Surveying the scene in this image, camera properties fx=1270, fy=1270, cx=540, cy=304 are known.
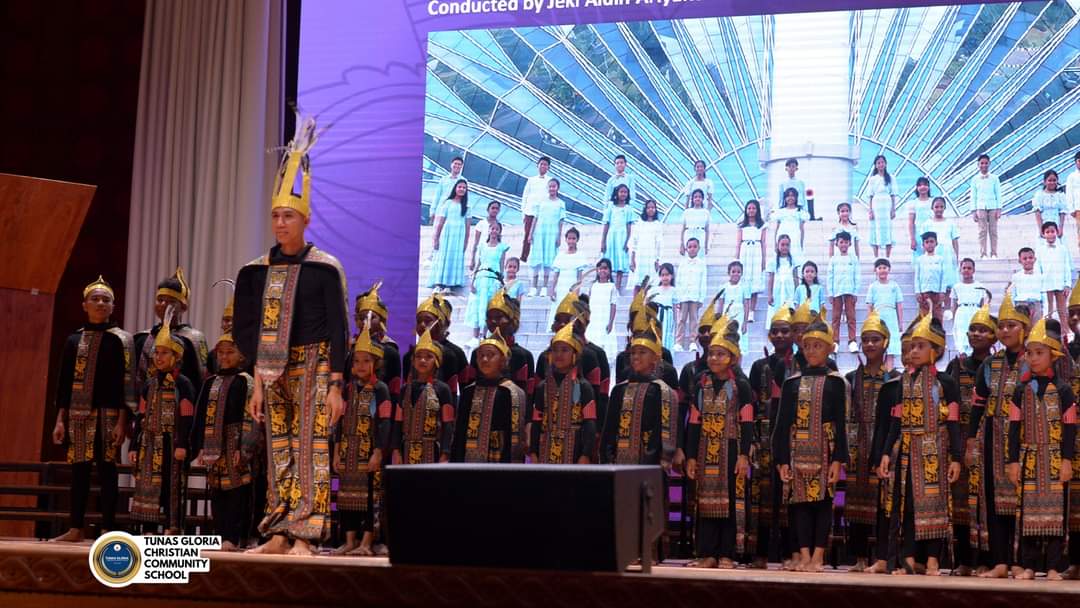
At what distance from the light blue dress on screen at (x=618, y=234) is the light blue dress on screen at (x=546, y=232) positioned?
38cm

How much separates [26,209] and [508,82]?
12.6ft

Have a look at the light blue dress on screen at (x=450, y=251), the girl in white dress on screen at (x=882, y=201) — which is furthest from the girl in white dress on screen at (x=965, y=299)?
the light blue dress on screen at (x=450, y=251)

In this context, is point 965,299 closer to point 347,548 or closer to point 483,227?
point 483,227

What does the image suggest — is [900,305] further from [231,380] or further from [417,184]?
[231,380]

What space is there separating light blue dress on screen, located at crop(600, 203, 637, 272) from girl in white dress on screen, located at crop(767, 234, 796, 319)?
1.10 meters

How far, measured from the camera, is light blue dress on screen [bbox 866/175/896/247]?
9367 mm

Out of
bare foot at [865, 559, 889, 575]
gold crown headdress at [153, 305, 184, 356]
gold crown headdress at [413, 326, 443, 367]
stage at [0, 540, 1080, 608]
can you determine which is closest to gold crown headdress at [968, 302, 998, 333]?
bare foot at [865, 559, 889, 575]

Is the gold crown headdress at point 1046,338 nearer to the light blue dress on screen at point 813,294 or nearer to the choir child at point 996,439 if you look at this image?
the choir child at point 996,439

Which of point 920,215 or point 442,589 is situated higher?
point 920,215

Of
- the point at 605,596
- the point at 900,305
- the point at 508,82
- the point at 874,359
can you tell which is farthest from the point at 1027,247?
the point at 605,596

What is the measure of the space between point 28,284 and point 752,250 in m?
5.07

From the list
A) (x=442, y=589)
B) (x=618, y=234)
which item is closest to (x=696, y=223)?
(x=618, y=234)

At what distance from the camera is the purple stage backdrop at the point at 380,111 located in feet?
32.9

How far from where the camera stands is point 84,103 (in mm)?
11859
